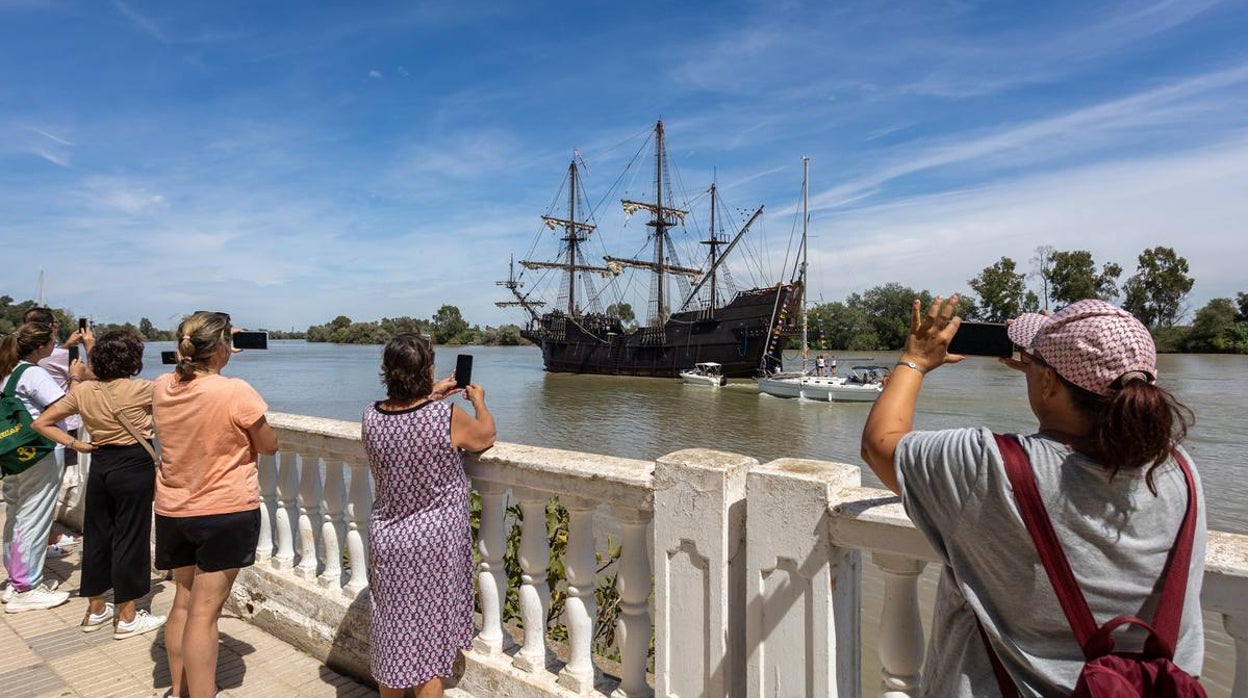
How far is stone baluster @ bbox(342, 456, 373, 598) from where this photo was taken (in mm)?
3443

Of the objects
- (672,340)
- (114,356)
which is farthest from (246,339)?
(672,340)

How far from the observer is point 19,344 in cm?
420

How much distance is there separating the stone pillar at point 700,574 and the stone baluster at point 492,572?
35.2 inches

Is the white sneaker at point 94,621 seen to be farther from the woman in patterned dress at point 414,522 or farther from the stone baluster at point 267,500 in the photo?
the woman in patterned dress at point 414,522

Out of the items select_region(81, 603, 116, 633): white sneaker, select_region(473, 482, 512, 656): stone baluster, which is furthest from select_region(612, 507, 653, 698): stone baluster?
select_region(81, 603, 116, 633): white sneaker

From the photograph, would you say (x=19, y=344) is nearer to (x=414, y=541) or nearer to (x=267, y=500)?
(x=267, y=500)

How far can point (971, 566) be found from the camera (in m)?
1.41

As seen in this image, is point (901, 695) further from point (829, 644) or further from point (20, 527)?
point (20, 527)

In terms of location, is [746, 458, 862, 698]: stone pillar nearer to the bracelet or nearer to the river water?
the bracelet

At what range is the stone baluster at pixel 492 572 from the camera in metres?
2.93

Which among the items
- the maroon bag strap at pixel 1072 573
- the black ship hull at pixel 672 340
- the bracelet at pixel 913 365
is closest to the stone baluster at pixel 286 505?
the bracelet at pixel 913 365

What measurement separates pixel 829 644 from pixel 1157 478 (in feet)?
3.32

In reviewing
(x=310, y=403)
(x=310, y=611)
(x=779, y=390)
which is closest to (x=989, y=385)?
Result: (x=779, y=390)

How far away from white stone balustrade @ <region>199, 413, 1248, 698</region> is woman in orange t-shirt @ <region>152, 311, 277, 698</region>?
0.77 meters
